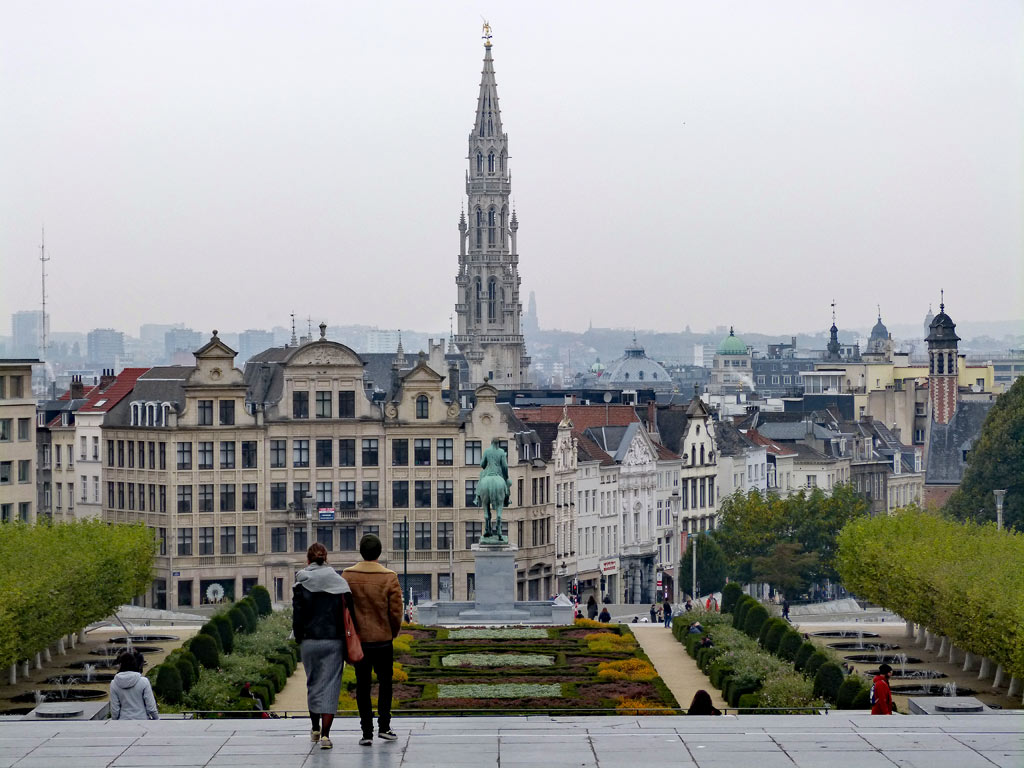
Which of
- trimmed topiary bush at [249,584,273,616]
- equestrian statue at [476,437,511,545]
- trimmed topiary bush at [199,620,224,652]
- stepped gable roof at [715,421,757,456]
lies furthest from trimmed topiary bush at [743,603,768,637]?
stepped gable roof at [715,421,757,456]

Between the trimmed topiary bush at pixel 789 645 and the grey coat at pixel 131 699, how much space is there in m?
28.8

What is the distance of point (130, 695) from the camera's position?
3550 centimetres

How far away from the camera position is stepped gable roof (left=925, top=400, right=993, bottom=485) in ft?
560

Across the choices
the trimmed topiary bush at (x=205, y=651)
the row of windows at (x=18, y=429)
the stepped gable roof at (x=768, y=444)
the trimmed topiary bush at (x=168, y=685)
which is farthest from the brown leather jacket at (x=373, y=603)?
the stepped gable roof at (x=768, y=444)

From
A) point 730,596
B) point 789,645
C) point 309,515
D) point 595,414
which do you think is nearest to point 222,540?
point 309,515

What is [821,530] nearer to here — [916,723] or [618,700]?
[618,700]

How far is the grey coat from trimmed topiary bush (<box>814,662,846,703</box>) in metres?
21.8

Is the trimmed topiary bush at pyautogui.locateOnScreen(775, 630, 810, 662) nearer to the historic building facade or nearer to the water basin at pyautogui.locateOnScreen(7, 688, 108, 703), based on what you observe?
the water basin at pyautogui.locateOnScreen(7, 688, 108, 703)

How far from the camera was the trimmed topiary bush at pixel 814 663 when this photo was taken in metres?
57.7

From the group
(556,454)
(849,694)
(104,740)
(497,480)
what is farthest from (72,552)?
(556,454)

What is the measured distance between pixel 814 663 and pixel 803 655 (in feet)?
5.44

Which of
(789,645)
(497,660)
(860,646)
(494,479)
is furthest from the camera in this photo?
(494,479)

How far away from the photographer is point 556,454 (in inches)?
4801

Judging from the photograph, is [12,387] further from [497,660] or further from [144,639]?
[497,660]
